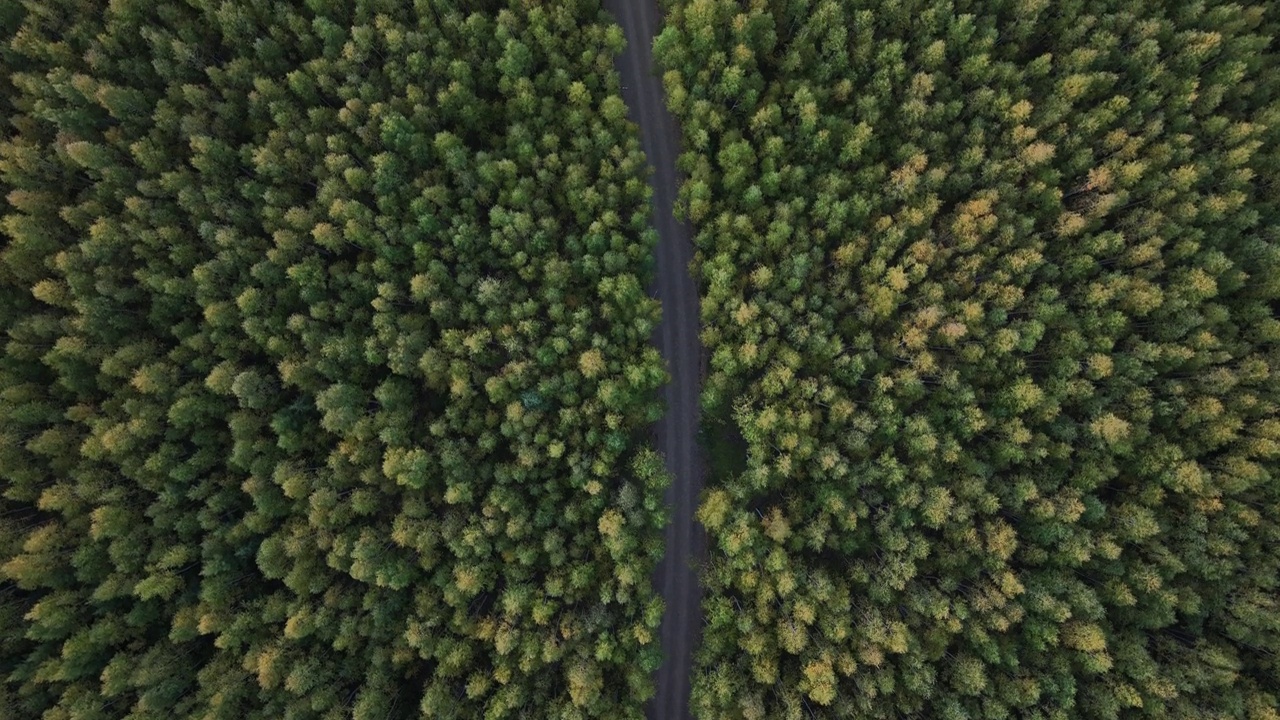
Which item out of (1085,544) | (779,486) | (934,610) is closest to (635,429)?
(779,486)

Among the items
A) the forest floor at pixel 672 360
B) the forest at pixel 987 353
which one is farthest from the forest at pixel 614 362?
the forest floor at pixel 672 360

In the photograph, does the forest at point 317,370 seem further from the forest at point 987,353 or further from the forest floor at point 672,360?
the forest at point 987,353

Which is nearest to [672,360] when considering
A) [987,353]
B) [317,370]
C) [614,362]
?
[614,362]

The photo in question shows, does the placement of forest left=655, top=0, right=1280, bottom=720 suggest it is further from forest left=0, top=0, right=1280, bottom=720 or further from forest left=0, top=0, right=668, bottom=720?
forest left=0, top=0, right=668, bottom=720

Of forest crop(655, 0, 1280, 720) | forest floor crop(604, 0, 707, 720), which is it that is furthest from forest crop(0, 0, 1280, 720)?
forest floor crop(604, 0, 707, 720)

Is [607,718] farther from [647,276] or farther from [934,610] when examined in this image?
[647,276]
